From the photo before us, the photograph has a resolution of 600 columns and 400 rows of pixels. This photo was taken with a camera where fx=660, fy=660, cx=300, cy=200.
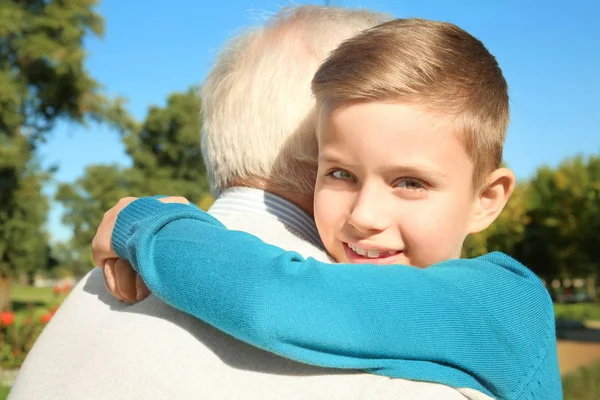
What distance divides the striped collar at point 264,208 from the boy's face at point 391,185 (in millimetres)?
111

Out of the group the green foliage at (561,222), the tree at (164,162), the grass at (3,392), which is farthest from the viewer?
the tree at (164,162)

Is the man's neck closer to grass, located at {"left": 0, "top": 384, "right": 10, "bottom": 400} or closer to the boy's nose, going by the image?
the boy's nose

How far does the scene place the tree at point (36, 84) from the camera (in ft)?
67.5

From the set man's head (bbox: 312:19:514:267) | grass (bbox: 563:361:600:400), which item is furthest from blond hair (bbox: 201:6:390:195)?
grass (bbox: 563:361:600:400)

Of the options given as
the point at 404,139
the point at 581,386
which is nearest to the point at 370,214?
the point at 404,139

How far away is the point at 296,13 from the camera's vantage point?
83.0 inches

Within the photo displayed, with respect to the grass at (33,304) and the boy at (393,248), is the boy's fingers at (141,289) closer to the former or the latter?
the boy at (393,248)

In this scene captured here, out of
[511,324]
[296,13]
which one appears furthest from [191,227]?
[296,13]

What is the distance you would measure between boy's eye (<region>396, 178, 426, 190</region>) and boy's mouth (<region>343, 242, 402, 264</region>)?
17cm

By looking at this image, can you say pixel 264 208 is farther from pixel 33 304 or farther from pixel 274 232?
pixel 33 304

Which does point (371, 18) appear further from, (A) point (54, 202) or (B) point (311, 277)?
(A) point (54, 202)

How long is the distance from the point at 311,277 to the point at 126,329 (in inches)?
18.4

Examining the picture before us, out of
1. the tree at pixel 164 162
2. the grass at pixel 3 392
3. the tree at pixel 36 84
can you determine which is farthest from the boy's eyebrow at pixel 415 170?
the tree at pixel 164 162

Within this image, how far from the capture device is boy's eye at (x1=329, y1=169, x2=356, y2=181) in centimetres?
172
